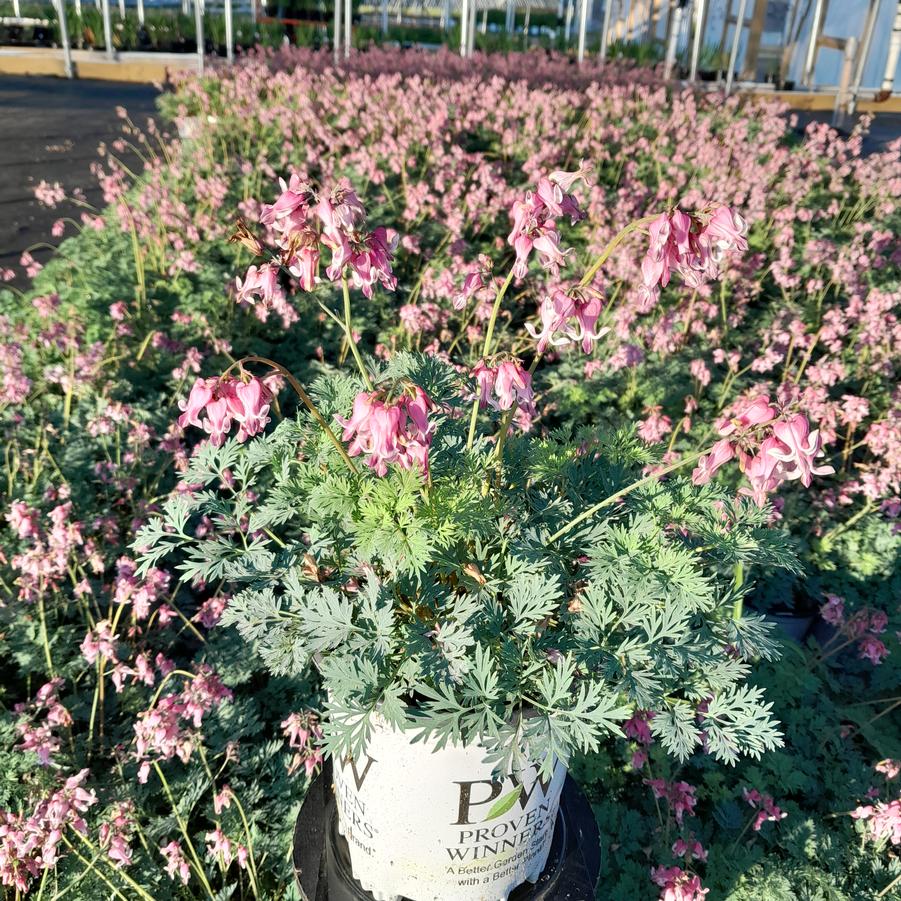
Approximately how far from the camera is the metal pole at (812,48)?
16.0m

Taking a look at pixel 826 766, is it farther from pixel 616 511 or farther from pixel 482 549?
pixel 482 549

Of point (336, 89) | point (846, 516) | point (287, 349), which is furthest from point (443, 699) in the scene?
point (336, 89)

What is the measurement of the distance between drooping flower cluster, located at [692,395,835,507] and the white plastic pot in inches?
29.4

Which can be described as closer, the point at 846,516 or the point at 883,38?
the point at 846,516

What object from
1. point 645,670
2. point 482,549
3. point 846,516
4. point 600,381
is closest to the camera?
point 645,670

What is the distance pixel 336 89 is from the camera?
29.6 feet

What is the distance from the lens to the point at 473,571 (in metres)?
1.61

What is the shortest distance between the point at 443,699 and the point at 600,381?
10.6 ft

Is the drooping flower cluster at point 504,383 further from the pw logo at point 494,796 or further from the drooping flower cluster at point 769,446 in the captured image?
the pw logo at point 494,796

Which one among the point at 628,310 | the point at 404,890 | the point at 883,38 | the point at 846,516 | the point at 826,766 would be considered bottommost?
the point at 826,766

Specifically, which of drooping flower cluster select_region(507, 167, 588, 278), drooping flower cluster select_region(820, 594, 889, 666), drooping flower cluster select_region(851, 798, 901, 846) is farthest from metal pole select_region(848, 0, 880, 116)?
drooping flower cluster select_region(507, 167, 588, 278)

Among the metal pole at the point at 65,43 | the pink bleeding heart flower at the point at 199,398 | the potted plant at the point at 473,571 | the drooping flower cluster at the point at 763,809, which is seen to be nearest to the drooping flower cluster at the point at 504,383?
the potted plant at the point at 473,571

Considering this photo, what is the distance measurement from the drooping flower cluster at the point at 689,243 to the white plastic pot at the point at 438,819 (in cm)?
99

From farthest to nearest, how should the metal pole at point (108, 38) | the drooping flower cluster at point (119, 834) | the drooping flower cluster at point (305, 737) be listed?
the metal pole at point (108, 38), the drooping flower cluster at point (305, 737), the drooping flower cluster at point (119, 834)
